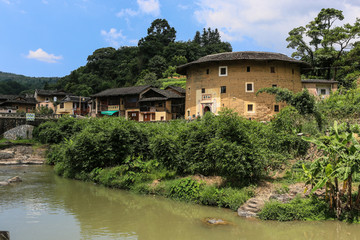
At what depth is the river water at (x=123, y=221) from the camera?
10.8m

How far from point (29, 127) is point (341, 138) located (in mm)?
35178

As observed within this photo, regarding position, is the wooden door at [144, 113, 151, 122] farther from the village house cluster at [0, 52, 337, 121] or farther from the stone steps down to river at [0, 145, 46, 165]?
the stone steps down to river at [0, 145, 46, 165]

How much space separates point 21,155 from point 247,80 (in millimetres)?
24604

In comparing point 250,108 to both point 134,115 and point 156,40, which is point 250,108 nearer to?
point 134,115

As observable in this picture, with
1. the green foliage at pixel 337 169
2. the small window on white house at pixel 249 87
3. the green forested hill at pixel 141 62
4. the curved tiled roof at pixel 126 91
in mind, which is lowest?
the green foliage at pixel 337 169

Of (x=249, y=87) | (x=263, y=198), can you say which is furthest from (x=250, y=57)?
(x=263, y=198)

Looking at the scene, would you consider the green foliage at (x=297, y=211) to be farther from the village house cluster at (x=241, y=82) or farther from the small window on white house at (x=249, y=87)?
the small window on white house at (x=249, y=87)

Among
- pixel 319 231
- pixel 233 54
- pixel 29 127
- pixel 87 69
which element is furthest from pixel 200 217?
pixel 87 69

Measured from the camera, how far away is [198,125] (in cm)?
1678

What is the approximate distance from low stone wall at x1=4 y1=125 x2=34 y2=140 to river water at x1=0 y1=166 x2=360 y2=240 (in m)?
21.3

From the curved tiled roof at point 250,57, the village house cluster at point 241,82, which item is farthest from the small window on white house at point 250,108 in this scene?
the curved tiled roof at point 250,57

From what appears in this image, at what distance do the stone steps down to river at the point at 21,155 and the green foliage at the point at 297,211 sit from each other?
25.5 m

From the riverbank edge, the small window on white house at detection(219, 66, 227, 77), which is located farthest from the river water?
the small window on white house at detection(219, 66, 227, 77)

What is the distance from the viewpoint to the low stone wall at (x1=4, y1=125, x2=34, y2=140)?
36.1 m
